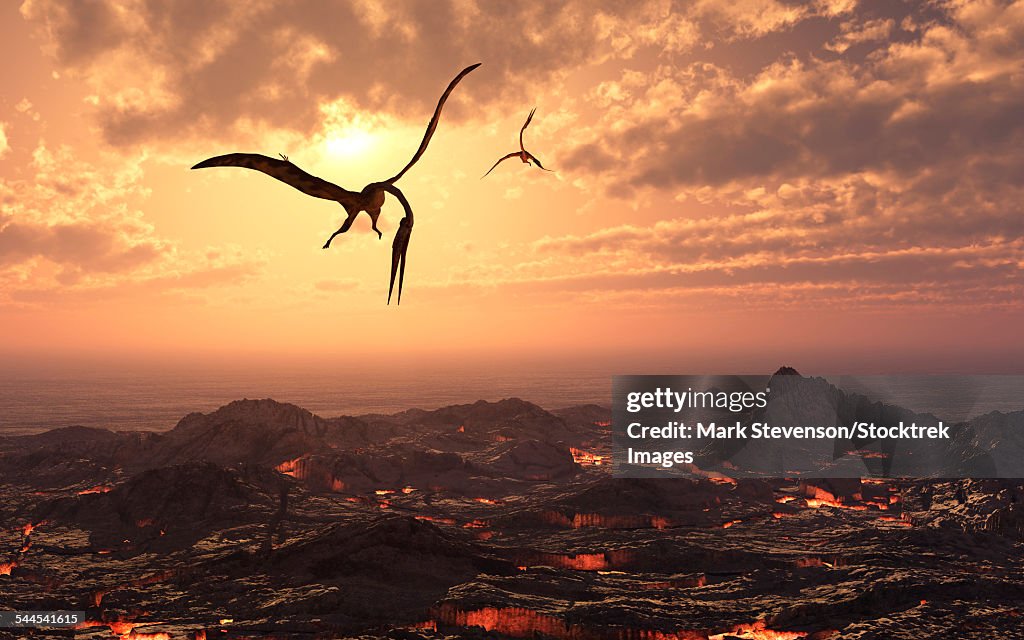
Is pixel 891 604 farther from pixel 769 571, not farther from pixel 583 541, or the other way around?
pixel 583 541

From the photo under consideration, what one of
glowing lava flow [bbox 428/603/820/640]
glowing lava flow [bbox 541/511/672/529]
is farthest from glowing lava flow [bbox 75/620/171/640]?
glowing lava flow [bbox 541/511/672/529]

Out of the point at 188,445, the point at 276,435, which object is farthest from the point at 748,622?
the point at 188,445

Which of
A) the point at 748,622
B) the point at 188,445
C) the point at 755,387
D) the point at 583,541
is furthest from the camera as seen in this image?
the point at 755,387

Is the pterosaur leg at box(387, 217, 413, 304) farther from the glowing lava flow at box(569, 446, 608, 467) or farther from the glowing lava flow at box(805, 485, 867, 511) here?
the glowing lava flow at box(569, 446, 608, 467)

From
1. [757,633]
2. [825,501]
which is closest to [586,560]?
[757,633]

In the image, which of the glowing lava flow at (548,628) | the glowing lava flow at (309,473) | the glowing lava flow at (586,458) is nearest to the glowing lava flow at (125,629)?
the glowing lava flow at (548,628)

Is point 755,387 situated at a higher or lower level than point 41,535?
higher

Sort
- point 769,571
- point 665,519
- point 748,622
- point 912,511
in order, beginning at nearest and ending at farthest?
point 748,622
point 769,571
point 665,519
point 912,511
